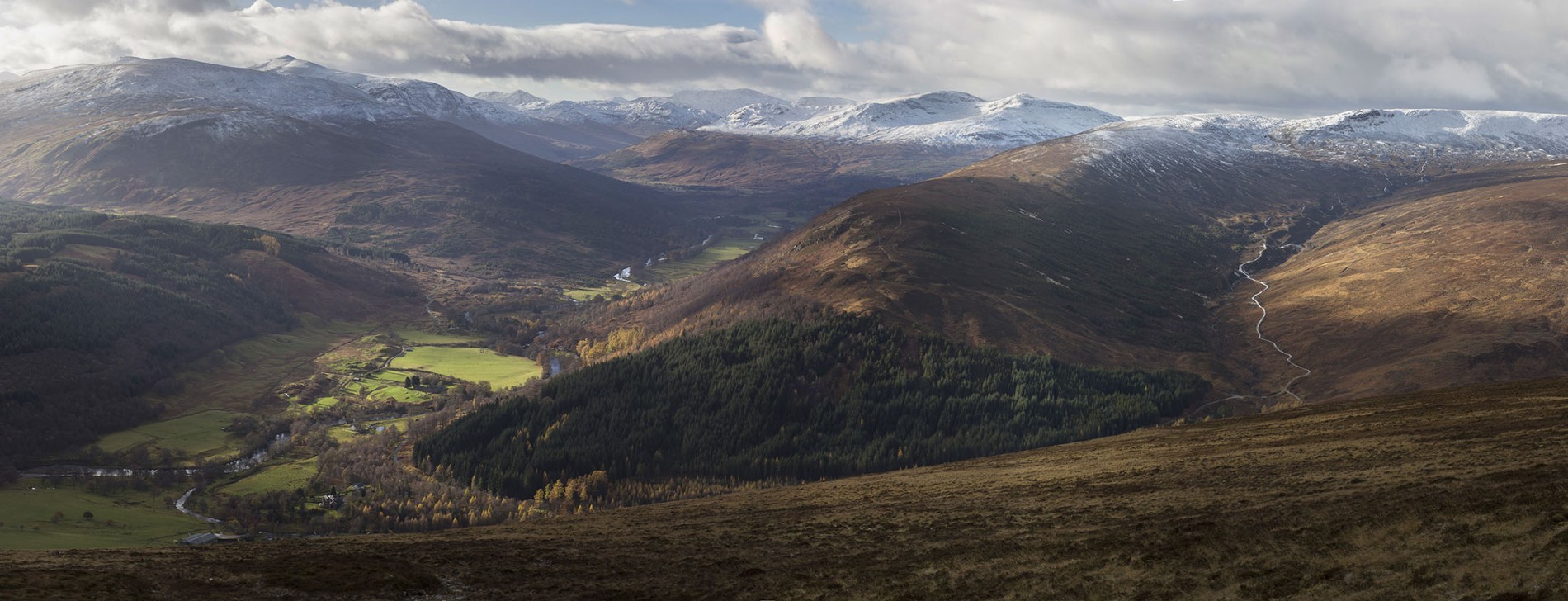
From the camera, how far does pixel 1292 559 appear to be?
4625cm

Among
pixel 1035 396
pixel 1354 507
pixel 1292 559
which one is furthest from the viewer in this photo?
pixel 1035 396

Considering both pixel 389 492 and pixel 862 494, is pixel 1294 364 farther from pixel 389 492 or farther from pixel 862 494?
pixel 389 492

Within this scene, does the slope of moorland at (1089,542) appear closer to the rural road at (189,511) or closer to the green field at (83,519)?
the green field at (83,519)

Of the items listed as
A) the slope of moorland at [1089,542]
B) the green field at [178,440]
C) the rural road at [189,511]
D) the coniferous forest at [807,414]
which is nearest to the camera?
the slope of moorland at [1089,542]

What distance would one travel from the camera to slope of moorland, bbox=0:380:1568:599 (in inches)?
1724

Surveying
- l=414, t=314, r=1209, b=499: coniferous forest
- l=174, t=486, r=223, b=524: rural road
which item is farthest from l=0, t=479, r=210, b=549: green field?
l=414, t=314, r=1209, b=499: coniferous forest

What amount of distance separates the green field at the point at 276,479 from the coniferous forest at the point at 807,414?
830 inches

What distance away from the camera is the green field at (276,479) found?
160m

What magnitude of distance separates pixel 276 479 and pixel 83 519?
104 ft

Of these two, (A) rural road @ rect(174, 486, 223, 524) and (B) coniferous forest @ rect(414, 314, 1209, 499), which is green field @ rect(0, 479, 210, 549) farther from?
(B) coniferous forest @ rect(414, 314, 1209, 499)

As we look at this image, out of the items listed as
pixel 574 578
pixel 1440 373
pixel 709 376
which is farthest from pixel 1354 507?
pixel 709 376

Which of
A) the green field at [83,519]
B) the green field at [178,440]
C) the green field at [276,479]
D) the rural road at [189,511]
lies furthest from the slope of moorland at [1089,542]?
the green field at [178,440]

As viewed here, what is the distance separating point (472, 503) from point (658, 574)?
102541mm

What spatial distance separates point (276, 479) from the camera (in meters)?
166
